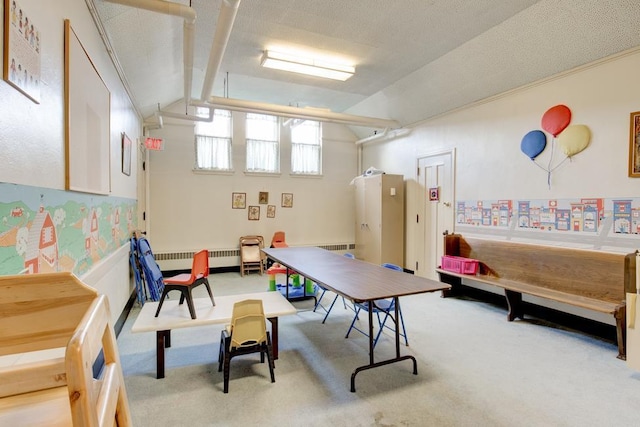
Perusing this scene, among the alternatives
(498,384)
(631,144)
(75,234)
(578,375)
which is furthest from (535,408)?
(75,234)

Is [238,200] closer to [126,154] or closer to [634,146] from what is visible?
[126,154]

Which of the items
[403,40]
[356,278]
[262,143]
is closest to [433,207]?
[403,40]

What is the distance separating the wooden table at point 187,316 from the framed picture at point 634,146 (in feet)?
12.1

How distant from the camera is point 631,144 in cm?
326

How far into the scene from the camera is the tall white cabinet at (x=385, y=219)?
20.6 feet

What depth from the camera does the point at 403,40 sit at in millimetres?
3902

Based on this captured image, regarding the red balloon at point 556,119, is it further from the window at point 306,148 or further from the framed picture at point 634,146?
the window at point 306,148

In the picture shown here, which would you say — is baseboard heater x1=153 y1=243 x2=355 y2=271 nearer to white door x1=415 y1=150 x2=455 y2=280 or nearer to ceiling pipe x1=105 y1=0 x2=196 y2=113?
white door x1=415 y1=150 x2=455 y2=280

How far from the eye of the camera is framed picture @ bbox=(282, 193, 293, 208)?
718 centimetres

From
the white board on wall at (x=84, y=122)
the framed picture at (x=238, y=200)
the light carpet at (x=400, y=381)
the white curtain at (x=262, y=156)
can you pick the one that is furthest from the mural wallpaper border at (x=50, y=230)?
the white curtain at (x=262, y=156)

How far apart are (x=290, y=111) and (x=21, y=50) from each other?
14.0 ft

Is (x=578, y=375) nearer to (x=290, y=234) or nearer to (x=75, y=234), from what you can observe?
(x=75, y=234)

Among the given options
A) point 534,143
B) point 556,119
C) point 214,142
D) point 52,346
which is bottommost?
point 52,346

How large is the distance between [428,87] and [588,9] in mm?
2220
